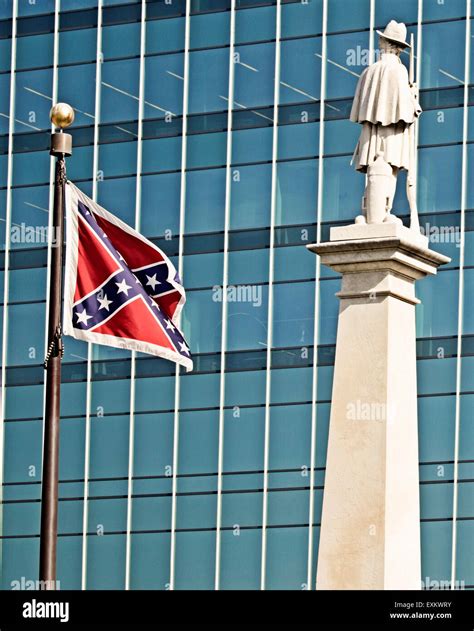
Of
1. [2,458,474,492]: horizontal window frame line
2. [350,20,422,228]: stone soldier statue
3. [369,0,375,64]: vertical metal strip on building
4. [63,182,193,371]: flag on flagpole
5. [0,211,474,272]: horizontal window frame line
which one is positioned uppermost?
[369,0,375,64]: vertical metal strip on building

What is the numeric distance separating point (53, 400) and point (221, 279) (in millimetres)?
38518

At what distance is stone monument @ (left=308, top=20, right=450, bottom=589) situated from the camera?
26844 millimetres

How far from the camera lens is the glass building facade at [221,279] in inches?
2325

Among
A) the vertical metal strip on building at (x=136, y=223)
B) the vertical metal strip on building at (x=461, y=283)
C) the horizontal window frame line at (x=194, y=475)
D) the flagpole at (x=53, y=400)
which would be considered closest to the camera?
the flagpole at (x=53, y=400)

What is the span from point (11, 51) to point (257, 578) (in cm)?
1852

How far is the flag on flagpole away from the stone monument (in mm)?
2857

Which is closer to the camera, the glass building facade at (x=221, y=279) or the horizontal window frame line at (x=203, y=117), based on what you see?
the glass building facade at (x=221, y=279)

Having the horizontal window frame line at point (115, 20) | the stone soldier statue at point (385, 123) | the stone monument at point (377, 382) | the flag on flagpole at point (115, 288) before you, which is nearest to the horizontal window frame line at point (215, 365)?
the horizontal window frame line at point (115, 20)

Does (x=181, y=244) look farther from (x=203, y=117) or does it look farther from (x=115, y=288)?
(x=115, y=288)

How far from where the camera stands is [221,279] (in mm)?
61906

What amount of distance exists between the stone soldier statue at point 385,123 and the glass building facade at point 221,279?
1154 inches

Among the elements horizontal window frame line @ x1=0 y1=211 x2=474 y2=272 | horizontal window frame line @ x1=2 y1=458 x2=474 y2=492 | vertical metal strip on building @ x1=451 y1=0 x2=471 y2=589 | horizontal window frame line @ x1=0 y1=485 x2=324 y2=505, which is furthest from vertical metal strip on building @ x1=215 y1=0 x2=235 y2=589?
vertical metal strip on building @ x1=451 y1=0 x2=471 y2=589

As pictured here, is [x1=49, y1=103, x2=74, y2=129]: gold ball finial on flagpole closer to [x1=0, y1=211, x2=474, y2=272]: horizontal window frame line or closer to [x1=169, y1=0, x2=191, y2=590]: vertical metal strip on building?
[x1=0, y1=211, x2=474, y2=272]: horizontal window frame line

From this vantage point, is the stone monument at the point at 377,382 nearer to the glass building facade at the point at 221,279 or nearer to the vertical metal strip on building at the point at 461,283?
the glass building facade at the point at 221,279
